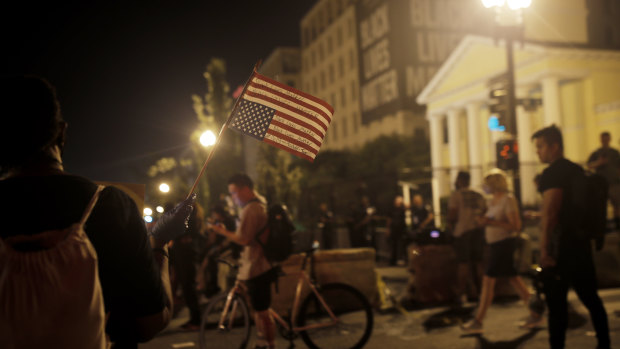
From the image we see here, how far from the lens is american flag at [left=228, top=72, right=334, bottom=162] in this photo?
326 cm

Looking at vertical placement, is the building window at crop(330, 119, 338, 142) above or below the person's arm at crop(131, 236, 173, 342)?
above

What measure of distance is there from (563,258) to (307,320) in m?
2.40

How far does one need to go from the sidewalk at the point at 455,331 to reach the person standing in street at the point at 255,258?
117cm

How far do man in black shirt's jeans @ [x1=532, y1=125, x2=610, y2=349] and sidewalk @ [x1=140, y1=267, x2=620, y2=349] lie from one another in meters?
1.58

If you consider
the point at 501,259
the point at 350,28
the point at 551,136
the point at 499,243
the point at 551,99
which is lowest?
the point at 501,259

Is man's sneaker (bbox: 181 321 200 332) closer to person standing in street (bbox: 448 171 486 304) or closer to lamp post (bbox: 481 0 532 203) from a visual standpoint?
person standing in street (bbox: 448 171 486 304)

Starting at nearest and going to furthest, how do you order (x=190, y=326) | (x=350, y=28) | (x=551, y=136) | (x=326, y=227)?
(x=551, y=136)
(x=190, y=326)
(x=326, y=227)
(x=350, y=28)

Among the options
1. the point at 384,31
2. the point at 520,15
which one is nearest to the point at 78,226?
the point at 520,15

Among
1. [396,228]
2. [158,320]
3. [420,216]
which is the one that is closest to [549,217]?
[158,320]

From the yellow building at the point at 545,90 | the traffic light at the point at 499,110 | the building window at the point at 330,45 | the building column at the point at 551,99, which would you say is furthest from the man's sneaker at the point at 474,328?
the building window at the point at 330,45

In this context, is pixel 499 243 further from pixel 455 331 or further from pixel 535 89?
pixel 535 89

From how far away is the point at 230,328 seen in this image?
5656mm

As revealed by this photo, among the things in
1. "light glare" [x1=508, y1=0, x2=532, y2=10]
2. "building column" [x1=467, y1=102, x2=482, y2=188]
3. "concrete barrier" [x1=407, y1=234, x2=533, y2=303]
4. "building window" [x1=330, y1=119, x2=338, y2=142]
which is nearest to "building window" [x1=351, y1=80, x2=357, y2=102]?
"building window" [x1=330, y1=119, x2=338, y2=142]

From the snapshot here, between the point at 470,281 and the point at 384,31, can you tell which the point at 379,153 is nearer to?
the point at 384,31
